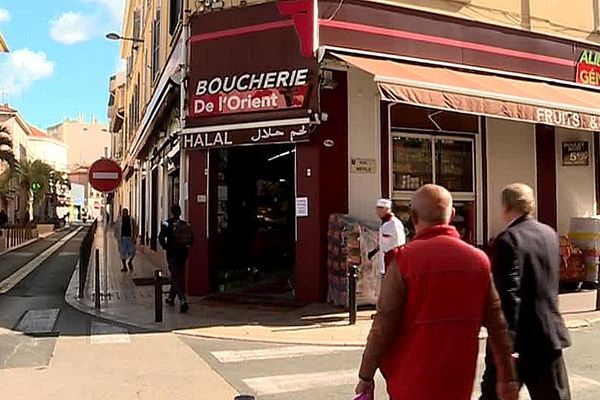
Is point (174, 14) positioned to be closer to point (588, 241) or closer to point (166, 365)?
point (588, 241)

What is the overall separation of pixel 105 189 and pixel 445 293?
1167 cm

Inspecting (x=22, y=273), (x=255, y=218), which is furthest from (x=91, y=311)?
(x=22, y=273)

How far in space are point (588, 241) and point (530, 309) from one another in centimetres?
1058

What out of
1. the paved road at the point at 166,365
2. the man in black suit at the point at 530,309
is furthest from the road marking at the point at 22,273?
the man in black suit at the point at 530,309

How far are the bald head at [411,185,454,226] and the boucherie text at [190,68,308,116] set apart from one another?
8718 mm

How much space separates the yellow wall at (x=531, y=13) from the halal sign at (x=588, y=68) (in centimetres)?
41

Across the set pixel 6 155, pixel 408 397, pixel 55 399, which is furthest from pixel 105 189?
pixel 6 155

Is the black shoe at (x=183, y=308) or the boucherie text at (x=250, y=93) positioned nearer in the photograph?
the black shoe at (x=183, y=308)

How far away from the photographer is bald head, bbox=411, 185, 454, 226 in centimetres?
335

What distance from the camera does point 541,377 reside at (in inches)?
164

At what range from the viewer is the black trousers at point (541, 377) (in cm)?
414

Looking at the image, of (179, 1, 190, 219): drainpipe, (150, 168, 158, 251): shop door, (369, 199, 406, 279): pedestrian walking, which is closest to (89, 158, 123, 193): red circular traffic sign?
(179, 1, 190, 219): drainpipe

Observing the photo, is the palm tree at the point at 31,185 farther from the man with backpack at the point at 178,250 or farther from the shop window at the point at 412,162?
the shop window at the point at 412,162

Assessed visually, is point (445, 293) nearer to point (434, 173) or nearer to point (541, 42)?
point (434, 173)
